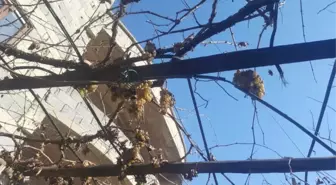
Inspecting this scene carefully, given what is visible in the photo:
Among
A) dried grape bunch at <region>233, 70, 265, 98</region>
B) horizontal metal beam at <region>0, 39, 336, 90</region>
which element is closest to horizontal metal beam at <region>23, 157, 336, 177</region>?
dried grape bunch at <region>233, 70, 265, 98</region>

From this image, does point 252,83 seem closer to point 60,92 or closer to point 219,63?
point 219,63

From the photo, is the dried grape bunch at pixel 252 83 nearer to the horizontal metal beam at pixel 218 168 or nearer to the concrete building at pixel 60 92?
the horizontal metal beam at pixel 218 168

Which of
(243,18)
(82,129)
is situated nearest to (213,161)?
(243,18)

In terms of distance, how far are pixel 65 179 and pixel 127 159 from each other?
76 cm

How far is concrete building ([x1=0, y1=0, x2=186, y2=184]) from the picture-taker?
4.33m

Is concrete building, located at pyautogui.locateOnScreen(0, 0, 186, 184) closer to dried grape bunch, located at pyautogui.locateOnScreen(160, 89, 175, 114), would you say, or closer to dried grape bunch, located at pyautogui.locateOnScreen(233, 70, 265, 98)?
dried grape bunch, located at pyautogui.locateOnScreen(160, 89, 175, 114)

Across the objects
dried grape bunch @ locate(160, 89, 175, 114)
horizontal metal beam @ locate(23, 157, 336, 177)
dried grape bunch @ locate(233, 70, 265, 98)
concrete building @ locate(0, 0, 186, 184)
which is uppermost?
concrete building @ locate(0, 0, 186, 184)

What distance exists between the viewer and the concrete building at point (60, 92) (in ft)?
14.2

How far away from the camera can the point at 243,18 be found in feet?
8.17

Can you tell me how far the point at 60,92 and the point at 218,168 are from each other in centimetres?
284

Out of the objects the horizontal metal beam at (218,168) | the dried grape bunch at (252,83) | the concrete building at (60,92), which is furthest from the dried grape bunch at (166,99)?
the dried grape bunch at (252,83)

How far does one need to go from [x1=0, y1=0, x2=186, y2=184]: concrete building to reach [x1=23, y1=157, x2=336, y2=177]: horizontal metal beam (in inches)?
16.0

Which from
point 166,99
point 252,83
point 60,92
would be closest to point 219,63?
point 252,83

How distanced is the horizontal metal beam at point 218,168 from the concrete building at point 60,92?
0.41 metres
